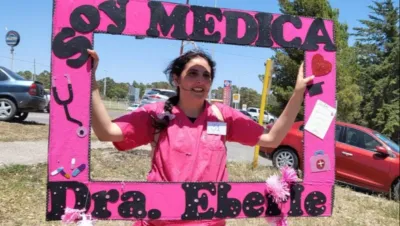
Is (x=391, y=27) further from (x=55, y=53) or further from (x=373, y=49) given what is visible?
(x=55, y=53)

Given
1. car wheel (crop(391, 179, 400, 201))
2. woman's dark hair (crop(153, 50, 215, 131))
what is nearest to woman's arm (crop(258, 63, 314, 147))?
woman's dark hair (crop(153, 50, 215, 131))

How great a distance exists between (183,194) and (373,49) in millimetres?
33687

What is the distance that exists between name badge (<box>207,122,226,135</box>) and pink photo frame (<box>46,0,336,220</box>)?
10.2 inches

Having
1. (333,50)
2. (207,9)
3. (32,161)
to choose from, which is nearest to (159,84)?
(207,9)

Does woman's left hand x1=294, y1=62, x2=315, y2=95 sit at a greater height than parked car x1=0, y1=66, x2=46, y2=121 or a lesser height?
greater

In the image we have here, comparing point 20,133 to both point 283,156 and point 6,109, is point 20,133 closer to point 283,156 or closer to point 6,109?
point 6,109

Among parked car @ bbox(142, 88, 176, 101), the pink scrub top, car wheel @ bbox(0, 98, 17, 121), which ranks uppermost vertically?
parked car @ bbox(142, 88, 176, 101)

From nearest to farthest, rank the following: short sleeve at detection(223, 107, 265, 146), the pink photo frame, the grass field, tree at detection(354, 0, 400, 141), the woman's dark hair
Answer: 1. the pink photo frame
2. the woman's dark hair
3. short sleeve at detection(223, 107, 265, 146)
4. the grass field
5. tree at detection(354, 0, 400, 141)

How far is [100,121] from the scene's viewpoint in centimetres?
194

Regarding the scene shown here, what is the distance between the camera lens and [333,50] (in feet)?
7.62

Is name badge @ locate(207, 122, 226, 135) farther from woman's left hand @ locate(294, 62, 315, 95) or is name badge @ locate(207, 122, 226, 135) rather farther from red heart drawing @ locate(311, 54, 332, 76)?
red heart drawing @ locate(311, 54, 332, 76)

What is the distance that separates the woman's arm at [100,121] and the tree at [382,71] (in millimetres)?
30808

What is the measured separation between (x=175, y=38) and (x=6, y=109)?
8948 mm

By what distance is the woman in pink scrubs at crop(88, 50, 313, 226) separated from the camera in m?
1.97
